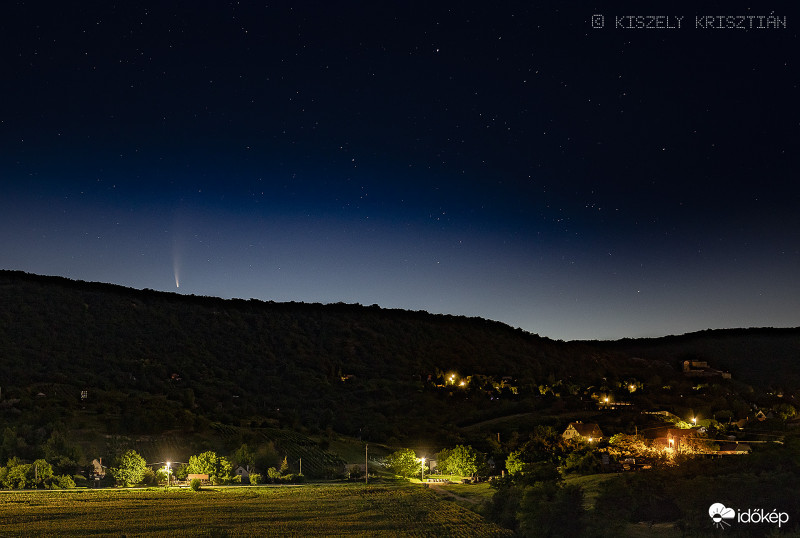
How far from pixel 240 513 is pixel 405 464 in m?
22.9

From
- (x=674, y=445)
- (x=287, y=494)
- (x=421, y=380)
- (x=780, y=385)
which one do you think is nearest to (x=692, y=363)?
(x=780, y=385)

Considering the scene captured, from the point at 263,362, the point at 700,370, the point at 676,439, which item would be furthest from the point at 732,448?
the point at 263,362

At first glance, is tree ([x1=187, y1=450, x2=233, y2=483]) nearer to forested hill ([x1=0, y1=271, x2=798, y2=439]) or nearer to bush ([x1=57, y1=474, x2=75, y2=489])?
bush ([x1=57, y1=474, x2=75, y2=489])

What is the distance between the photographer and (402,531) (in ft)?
110

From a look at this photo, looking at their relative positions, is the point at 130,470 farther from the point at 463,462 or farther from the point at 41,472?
the point at 463,462

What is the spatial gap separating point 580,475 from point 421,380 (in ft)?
162

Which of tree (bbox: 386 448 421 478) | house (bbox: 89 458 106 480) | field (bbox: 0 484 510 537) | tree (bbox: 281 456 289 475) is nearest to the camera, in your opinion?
field (bbox: 0 484 510 537)

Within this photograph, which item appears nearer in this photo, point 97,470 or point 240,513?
point 240,513

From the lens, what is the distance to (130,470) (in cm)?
5428

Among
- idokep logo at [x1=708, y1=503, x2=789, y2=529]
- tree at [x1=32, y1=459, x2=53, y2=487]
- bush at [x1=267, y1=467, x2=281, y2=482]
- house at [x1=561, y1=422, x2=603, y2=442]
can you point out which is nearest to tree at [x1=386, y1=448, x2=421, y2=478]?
bush at [x1=267, y1=467, x2=281, y2=482]

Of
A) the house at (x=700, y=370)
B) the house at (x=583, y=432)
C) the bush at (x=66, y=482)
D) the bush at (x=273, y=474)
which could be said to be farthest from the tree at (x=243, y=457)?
the house at (x=700, y=370)

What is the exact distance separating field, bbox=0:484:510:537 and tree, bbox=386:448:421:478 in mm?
9586

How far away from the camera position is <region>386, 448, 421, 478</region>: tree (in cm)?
6047

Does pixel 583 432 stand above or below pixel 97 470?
above
